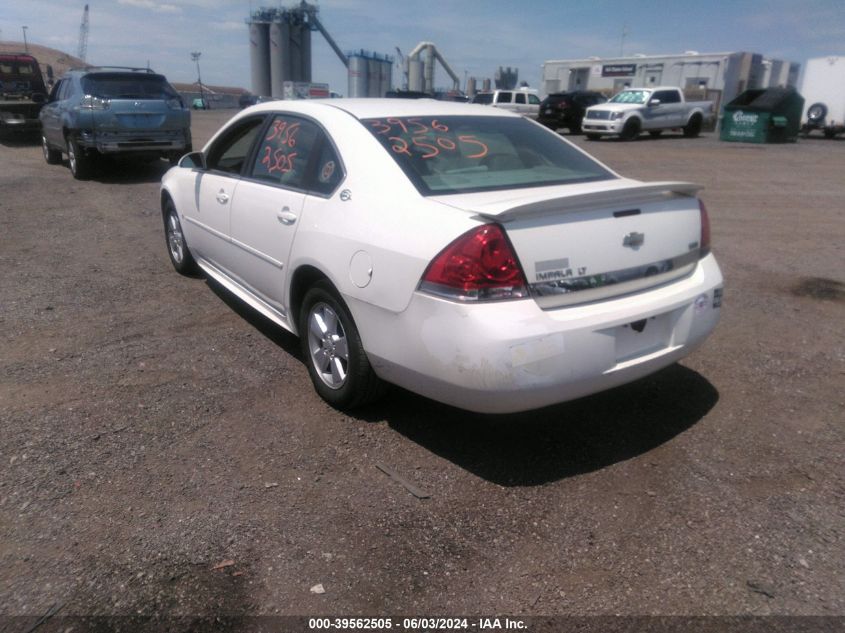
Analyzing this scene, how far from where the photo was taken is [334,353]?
353 cm

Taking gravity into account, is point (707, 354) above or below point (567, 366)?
below

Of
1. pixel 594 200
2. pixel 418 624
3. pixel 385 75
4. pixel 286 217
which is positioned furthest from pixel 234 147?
pixel 385 75

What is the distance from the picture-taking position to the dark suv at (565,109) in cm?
2698

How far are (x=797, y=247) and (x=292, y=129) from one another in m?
6.31

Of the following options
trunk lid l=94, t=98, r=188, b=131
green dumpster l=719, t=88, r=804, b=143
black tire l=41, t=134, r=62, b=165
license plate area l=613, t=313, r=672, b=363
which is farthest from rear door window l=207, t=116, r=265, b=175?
green dumpster l=719, t=88, r=804, b=143

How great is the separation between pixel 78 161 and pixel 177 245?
286 inches

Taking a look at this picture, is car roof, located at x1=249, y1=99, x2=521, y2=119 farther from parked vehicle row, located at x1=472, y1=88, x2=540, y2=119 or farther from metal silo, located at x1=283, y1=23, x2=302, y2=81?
metal silo, located at x1=283, y1=23, x2=302, y2=81

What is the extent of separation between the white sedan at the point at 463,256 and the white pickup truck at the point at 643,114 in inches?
843

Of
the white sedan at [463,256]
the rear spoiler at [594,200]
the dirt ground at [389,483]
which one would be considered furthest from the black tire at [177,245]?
the rear spoiler at [594,200]

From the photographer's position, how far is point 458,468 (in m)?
3.13

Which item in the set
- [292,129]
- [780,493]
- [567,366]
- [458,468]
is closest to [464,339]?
[567,366]

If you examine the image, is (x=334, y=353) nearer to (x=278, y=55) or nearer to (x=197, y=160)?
(x=197, y=160)

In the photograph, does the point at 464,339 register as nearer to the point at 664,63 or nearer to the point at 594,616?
the point at 594,616

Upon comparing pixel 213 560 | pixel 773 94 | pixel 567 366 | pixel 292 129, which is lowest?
pixel 213 560
